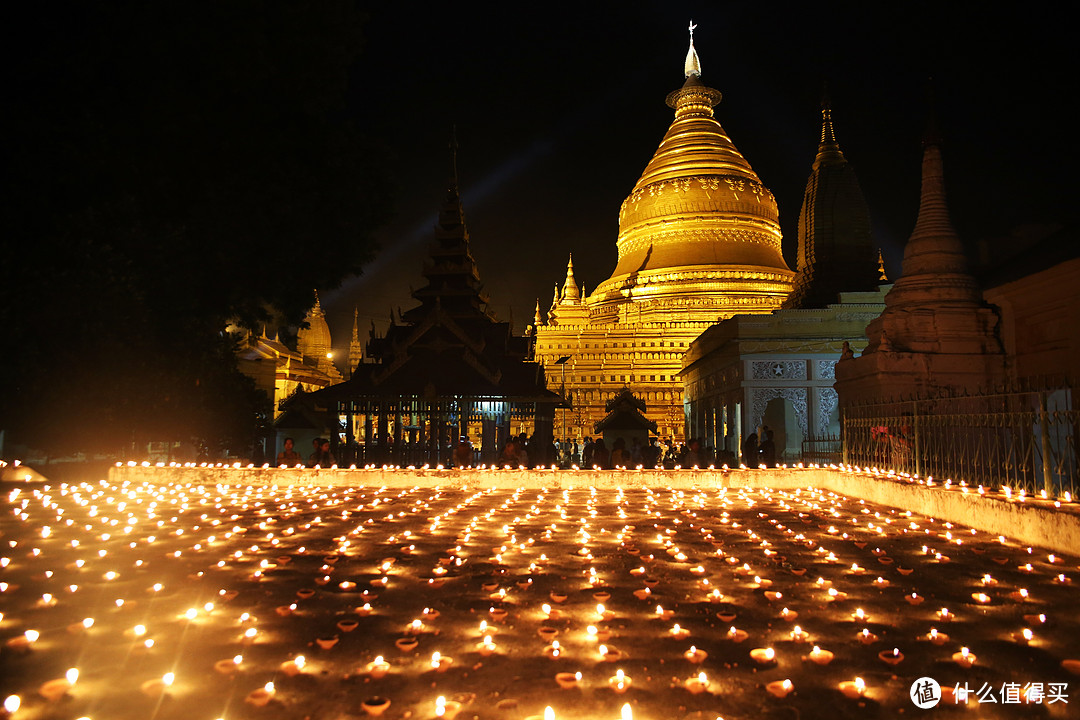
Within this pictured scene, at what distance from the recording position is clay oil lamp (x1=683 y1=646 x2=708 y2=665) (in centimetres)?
401

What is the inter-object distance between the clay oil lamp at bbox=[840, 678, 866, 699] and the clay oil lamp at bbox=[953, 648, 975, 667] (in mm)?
735

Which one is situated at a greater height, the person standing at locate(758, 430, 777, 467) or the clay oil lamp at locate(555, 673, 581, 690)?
the person standing at locate(758, 430, 777, 467)

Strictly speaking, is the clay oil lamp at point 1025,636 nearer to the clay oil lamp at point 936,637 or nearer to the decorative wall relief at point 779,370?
the clay oil lamp at point 936,637

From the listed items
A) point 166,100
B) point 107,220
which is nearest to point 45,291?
point 107,220

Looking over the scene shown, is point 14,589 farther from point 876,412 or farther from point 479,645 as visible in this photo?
point 876,412

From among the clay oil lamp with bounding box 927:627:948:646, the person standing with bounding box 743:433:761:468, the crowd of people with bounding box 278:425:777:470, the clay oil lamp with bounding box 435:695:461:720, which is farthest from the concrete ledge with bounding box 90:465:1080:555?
the clay oil lamp with bounding box 435:695:461:720

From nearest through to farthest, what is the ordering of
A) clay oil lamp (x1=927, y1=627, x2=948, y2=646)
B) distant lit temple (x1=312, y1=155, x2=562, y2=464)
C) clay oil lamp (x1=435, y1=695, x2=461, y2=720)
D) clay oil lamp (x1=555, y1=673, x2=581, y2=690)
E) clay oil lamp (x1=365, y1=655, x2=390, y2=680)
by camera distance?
1. clay oil lamp (x1=435, y1=695, x2=461, y2=720)
2. clay oil lamp (x1=555, y1=673, x2=581, y2=690)
3. clay oil lamp (x1=365, y1=655, x2=390, y2=680)
4. clay oil lamp (x1=927, y1=627, x2=948, y2=646)
5. distant lit temple (x1=312, y1=155, x2=562, y2=464)

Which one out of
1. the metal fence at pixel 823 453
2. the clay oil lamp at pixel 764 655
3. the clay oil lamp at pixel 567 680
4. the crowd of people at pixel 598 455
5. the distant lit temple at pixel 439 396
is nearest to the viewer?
the clay oil lamp at pixel 567 680

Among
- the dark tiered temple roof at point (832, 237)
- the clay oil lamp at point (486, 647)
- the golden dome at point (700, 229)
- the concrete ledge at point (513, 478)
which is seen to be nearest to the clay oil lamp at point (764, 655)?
the clay oil lamp at point (486, 647)

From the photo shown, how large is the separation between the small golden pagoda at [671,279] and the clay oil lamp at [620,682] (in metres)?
36.5

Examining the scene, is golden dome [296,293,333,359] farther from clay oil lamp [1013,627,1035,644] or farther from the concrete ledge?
clay oil lamp [1013,627,1035,644]

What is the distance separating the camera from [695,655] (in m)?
4.05

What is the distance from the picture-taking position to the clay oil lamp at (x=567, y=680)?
3.64 meters

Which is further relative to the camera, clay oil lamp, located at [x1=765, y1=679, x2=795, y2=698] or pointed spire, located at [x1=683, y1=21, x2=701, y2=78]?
pointed spire, located at [x1=683, y1=21, x2=701, y2=78]
